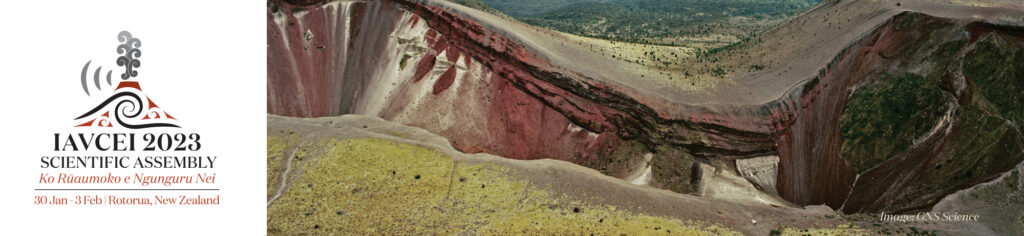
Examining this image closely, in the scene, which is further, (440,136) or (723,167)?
(440,136)

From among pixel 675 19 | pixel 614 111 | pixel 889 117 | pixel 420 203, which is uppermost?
pixel 675 19

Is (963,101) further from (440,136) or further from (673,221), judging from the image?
(440,136)

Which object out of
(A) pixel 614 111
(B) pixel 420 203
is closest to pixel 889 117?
(A) pixel 614 111

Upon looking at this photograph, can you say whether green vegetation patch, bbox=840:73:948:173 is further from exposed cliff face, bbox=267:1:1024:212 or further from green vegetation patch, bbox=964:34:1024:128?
green vegetation patch, bbox=964:34:1024:128

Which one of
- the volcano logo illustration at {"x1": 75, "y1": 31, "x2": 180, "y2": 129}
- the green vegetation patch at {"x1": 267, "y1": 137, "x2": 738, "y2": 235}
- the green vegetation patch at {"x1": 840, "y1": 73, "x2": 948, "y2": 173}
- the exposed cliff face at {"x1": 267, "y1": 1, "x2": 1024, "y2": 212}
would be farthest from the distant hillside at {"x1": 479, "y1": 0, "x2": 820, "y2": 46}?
the volcano logo illustration at {"x1": 75, "y1": 31, "x2": 180, "y2": 129}

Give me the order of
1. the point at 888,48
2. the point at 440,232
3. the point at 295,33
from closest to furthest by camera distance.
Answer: the point at 440,232
the point at 888,48
the point at 295,33

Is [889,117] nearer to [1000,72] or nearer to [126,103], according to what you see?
[1000,72]

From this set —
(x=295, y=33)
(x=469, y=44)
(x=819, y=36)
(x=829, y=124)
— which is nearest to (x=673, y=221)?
(x=829, y=124)

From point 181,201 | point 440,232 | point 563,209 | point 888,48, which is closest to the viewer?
point 181,201
